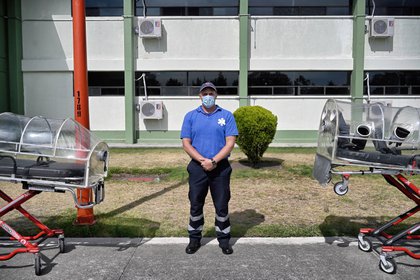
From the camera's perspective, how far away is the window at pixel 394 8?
1642 cm

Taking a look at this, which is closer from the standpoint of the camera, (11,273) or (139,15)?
(11,273)

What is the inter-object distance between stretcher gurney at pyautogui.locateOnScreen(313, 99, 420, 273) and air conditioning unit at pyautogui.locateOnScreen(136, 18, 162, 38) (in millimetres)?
12380

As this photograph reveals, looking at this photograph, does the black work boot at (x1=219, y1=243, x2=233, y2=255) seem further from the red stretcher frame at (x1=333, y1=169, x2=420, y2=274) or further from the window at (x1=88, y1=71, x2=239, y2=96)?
the window at (x1=88, y1=71, x2=239, y2=96)

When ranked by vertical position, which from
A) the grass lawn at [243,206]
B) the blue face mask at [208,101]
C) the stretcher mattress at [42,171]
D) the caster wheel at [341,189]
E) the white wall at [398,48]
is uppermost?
the white wall at [398,48]

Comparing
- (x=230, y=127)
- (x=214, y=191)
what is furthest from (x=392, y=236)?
(x=230, y=127)

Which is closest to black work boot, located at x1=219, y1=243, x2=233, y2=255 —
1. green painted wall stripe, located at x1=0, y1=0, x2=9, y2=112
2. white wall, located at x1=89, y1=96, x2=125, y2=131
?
white wall, located at x1=89, y1=96, x2=125, y2=131

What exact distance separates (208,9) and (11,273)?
14.5 metres

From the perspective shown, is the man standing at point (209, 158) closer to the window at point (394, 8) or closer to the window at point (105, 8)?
the window at point (105, 8)

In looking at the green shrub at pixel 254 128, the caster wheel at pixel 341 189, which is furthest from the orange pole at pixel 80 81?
the green shrub at pixel 254 128

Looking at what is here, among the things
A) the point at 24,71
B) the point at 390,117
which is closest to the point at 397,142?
the point at 390,117

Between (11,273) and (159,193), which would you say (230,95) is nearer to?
(159,193)

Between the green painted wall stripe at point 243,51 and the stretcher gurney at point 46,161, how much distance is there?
12.1m

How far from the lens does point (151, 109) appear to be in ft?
52.5

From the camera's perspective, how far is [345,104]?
4.45 meters
